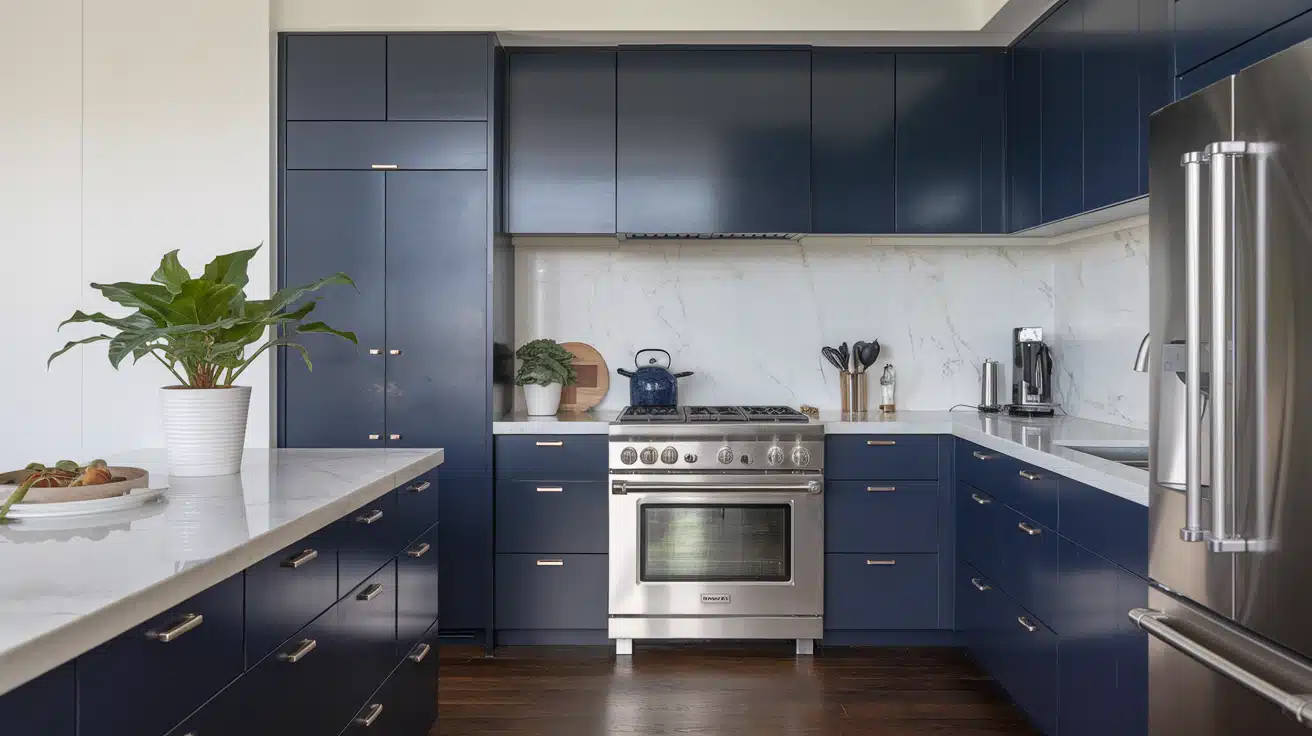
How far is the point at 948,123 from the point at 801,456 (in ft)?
4.94

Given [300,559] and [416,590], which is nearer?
[300,559]

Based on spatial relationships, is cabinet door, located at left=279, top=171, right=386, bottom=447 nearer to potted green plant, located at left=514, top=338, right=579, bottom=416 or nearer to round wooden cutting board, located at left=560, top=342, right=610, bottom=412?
potted green plant, located at left=514, top=338, right=579, bottom=416

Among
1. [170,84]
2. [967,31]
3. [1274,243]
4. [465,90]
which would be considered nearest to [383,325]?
[465,90]

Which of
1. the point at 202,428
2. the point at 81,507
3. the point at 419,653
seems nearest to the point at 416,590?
the point at 419,653

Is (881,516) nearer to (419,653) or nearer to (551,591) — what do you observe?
(551,591)

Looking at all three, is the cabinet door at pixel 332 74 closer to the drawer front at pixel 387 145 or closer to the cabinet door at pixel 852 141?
the drawer front at pixel 387 145

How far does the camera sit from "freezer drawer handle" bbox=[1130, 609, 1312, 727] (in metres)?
1.42

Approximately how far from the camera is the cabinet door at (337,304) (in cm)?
362

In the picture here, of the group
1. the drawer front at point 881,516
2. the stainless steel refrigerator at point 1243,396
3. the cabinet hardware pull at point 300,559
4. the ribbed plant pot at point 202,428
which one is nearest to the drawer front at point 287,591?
the cabinet hardware pull at point 300,559

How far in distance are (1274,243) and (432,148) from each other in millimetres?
2886

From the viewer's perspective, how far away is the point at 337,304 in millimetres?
3643

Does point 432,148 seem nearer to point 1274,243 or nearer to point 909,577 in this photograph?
point 909,577

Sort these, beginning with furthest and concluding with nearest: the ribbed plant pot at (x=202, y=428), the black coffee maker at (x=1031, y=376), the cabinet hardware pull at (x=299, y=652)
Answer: the black coffee maker at (x=1031, y=376), the ribbed plant pot at (x=202, y=428), the cabinet hardware pull at (x=299, y=652)

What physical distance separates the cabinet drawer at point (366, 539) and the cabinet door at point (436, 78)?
1.83 meters
